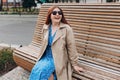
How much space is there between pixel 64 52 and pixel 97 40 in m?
0.83

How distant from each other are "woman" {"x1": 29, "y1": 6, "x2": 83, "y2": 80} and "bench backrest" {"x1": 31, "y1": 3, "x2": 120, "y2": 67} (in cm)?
56

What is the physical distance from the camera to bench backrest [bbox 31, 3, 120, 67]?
500 cm

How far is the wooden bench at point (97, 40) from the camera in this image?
15.5ft

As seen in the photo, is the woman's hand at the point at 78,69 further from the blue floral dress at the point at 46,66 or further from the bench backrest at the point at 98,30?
the bench backrest at the point at 98,30

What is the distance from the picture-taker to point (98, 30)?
5.36 metres

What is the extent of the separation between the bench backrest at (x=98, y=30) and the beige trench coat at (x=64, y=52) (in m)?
0.64

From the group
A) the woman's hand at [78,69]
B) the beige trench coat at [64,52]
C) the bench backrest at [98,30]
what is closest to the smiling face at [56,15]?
the beige trench coat at [64,52]

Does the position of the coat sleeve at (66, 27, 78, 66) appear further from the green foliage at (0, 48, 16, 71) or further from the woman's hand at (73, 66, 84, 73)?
the green foliage at (0, 48, 16, 71)

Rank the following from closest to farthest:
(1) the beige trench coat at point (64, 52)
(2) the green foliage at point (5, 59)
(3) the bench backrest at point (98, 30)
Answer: (1) the beige trench coat at point (64, 52), (3) the bench backrest at point (98, 30), (2) the green foliage at point (5, 59)

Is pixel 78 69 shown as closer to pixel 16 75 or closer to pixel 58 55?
pixel 58 55

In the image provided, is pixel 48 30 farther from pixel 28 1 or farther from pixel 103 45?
pixel 28 1

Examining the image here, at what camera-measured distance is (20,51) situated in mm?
6746

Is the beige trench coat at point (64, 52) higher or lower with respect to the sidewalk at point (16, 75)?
higher

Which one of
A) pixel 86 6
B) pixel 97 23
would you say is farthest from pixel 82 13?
pixel 97 23
